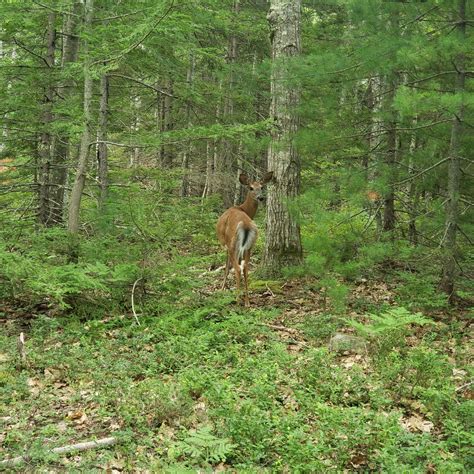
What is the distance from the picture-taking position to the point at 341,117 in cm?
916

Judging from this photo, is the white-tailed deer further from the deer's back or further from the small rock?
the small rock

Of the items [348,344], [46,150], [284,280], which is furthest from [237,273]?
[46,150]

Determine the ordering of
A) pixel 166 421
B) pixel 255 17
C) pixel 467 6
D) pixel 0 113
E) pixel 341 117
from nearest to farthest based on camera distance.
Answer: pixel 166 421, pixel 467 6, pixel 341 117, pixel 0 113, pixel 255 17

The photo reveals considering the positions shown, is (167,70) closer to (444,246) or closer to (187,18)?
(187,18)

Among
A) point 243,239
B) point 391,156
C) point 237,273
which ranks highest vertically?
point 391,156

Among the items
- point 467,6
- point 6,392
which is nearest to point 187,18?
point 467,6

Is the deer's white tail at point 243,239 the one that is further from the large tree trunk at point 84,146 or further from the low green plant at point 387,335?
the low green plant at point 387,335

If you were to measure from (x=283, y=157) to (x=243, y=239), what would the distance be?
1803 millimetres

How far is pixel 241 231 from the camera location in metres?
8.80

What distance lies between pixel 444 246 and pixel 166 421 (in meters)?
4.91

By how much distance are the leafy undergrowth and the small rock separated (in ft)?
0.25

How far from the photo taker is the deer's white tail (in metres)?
8.80

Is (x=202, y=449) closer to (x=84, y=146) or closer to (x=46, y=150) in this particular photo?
(x=84, y=146)

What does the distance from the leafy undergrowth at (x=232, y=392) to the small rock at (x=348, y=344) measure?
75 millimetres
